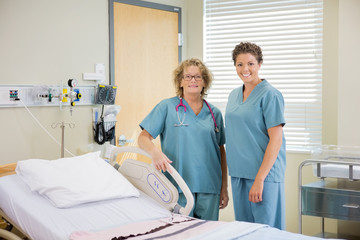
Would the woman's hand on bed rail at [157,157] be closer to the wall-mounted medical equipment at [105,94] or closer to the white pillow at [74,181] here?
the white pillow at [74,181]

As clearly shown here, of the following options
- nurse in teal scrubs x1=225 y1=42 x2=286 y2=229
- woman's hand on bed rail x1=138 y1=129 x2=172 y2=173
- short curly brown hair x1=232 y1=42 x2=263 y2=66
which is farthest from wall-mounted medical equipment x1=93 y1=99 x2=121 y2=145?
short curly brown hair x1=232 y1=42 x2=263 y2=66

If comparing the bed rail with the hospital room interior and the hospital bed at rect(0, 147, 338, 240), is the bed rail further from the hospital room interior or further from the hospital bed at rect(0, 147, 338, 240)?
→ the hospital room interior

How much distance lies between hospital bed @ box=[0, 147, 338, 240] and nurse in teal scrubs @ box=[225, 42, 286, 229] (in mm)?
353

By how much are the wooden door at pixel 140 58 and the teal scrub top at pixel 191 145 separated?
0.97 metres

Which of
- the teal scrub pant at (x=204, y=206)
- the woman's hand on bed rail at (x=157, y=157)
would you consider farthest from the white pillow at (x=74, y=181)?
the teal scrub pant at (x=204, y=206)

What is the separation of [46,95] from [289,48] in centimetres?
179

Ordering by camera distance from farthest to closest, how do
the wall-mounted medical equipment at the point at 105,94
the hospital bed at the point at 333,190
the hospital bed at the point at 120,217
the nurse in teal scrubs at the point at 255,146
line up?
the wall-mounted medical equipment at the point at 105,94, the hospital bed at the point at 333,190, the nurse in teal scrubs at the point at 255,146, the hospital bed at the point at 120,217

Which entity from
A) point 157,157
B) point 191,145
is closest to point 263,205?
point 191,145

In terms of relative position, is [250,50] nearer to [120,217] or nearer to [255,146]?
[255,146]

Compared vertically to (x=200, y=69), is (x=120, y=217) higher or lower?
lower

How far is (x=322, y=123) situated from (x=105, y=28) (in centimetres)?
170

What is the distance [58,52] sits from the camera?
2809 millimetres

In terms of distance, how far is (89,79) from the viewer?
2.98m

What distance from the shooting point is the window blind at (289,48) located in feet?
10.6
